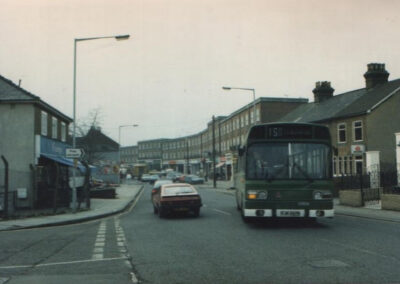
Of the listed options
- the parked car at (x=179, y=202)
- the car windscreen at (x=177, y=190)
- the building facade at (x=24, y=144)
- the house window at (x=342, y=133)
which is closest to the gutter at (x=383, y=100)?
the house window at (x=342, y=133)

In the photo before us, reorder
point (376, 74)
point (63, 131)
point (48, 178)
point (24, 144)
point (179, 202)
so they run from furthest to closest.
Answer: point (376, 74) < point (63, 131) < point (48, 178) < point (24, 144) < point (179, 202)

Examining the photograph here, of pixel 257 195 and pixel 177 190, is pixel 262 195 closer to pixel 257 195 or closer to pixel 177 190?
pixel 257 195

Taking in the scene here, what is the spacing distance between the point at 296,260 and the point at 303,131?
6049 millimetres

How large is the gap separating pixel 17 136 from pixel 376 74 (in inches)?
1232

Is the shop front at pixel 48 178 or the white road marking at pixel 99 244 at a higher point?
the shop front at pixel 48 178

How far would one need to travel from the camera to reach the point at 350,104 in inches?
1650

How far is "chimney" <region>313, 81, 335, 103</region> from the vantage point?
51.0m

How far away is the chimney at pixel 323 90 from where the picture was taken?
2008 inches

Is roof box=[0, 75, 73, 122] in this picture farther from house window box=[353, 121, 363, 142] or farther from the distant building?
house window box=[353, 121, 363, 142]

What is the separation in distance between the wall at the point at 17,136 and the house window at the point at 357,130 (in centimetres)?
2615

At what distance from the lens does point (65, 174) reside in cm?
3209

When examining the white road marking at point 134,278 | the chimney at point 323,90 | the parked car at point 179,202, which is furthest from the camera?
the chimney at point 323,90

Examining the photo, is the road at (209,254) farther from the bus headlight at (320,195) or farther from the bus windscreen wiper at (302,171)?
the bus windscreen wiper at (302,171)

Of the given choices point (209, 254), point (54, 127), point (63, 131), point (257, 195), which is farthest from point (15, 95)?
point (209, 254)
